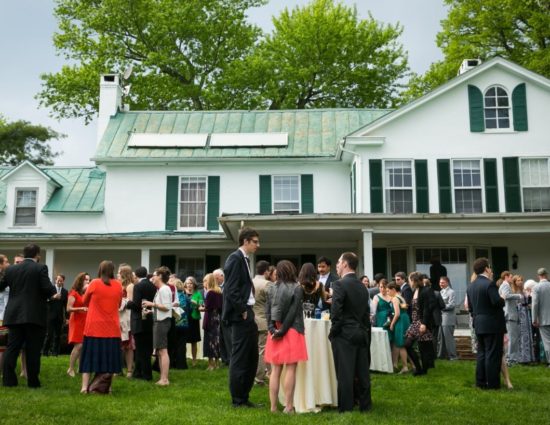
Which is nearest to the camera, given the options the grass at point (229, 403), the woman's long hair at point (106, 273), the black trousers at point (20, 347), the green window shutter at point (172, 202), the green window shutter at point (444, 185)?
the grass at point (229, 403)

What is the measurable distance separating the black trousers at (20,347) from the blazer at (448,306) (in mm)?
7639

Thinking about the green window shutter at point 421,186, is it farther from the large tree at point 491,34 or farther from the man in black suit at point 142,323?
the large tree at point 491,34

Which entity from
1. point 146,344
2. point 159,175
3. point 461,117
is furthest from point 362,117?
point 146,344

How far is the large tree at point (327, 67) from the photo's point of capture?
1321 inches

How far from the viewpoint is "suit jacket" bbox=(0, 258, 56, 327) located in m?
8.66

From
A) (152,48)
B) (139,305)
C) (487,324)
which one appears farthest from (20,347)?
Answer: (152,48)

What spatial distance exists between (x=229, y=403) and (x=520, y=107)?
46.6 feet

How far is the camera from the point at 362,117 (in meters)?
23.2

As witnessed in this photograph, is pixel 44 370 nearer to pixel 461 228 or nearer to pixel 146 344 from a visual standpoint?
pixel 146 344

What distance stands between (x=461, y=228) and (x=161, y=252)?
902cm

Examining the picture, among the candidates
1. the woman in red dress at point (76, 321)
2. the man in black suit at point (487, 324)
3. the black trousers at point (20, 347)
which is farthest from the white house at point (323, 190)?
the black trousers at point (20, 347)

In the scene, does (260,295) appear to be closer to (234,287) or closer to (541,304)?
(234,287)

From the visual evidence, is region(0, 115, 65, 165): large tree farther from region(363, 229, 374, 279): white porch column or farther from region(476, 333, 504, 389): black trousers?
region(476, 333, 504, 389): black trousers

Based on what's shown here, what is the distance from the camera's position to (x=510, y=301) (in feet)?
41.4
